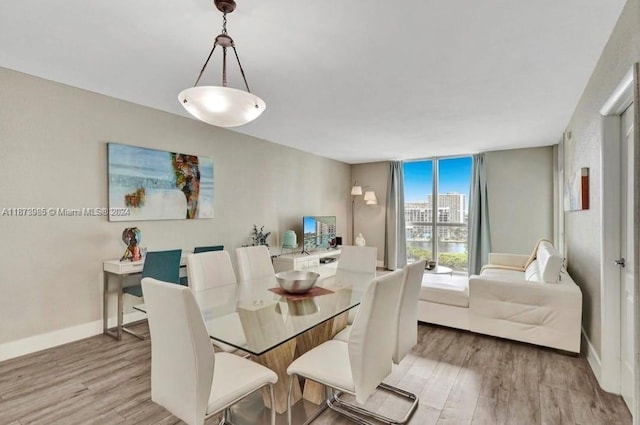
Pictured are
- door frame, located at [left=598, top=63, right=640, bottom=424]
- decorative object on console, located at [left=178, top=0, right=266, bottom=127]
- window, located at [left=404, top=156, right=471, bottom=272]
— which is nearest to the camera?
decorative object on console, located at [left=178, top=0, right=266, bottom=127]

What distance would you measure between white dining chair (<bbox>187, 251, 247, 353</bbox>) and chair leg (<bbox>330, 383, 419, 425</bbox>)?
2.69 ft

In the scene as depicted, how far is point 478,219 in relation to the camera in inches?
242

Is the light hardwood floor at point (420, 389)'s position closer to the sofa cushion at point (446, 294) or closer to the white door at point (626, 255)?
the white door at point (626, 255)

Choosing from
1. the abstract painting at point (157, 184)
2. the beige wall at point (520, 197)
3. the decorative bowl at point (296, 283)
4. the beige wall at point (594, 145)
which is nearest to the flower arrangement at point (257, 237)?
the abstract painting at point (157, 184)

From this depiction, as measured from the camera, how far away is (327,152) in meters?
6.22

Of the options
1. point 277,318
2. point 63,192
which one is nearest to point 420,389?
point 277,318

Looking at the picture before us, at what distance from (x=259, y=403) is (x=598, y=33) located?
3.41 metres

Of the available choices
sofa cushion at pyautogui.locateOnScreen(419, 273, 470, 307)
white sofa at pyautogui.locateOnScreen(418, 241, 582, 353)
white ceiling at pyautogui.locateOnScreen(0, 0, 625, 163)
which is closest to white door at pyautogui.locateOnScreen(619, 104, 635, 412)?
white sofa at pyautogui.locateOnScreen(418, 241, 582, 353)

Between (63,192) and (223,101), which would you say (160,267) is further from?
(223,101)

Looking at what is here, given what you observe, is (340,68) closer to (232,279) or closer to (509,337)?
(232,279)

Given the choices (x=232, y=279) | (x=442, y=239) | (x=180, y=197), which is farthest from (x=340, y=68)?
(x=442, y=239)

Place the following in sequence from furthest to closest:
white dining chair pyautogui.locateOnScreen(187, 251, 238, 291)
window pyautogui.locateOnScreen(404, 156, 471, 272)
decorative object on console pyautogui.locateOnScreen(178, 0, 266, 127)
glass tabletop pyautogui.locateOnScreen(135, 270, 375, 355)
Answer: window pyautogui.locateOnScreen(404, 156, 471, 272)
white dining chair pyautogui.locateOnScreen(187, 251, 238, 291)
decorative object on console pyautogui.locateOnScreen(178, 0, 266, 127)
glass tabletop pyautogui.locateOnScreen(135, 270, 375, 355)

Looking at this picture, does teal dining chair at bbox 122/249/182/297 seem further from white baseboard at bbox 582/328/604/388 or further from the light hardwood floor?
white baseboard at bbox 582/328/604/388

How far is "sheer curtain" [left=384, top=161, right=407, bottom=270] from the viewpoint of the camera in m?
7.11
